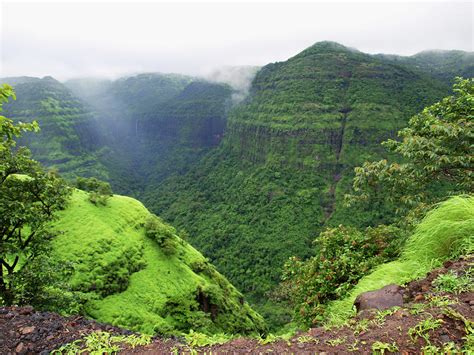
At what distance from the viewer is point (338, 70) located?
10725cm

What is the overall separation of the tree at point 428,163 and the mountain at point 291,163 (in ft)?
157

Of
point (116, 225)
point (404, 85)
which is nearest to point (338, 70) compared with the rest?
point (404, 85)

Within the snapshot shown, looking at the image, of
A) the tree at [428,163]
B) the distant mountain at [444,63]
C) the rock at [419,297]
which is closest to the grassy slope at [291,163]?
the tree at [428,163]

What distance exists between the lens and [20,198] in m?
7.48

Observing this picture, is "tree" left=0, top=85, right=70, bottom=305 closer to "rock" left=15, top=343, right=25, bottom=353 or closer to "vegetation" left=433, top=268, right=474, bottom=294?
A: "rock" left=15, top=343, right=25, bottom=353

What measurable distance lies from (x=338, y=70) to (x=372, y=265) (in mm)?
114569


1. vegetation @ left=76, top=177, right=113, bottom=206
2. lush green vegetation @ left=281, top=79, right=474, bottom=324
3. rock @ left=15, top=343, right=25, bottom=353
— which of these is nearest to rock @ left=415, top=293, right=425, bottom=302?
lush green vegetation @ left=281, top=79, right=474, bottom=324

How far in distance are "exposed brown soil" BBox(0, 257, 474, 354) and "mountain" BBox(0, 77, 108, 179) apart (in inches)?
5216

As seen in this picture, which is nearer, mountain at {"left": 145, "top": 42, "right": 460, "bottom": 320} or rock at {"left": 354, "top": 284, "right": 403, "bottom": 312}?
rock at {"left": 354, "top": 284, "right": 403, "bottom": 312}

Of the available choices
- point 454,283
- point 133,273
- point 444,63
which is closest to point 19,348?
point 454,283

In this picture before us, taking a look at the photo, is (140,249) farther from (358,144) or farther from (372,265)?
(358,144)

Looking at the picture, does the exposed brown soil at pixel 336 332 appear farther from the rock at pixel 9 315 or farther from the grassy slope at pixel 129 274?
the grassy slope at pixel 129 274

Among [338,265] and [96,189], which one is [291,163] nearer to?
[96,189]

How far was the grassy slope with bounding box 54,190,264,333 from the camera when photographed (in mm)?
14914
